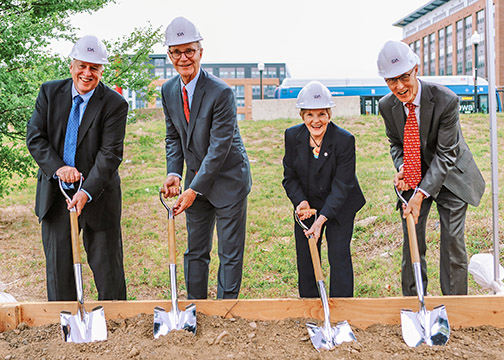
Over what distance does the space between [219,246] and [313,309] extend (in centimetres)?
75

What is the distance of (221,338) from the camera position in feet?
8.30

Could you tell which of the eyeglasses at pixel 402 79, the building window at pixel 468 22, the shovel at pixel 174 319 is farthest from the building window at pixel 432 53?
the shovel at pixel 174 319

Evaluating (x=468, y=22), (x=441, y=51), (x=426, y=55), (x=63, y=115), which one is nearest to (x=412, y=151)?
(x=63, y=115)

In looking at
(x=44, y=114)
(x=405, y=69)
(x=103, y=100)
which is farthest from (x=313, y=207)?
(x=44, y=114)

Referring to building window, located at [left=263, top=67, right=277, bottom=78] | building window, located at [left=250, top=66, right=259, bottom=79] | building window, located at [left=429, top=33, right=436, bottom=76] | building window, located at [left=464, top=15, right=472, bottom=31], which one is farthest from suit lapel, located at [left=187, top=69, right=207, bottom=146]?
building window, located at [left=429, top=33, right=436, bottom=76]

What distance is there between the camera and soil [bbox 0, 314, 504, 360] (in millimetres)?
2369

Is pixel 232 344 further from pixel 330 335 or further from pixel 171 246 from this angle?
pixel 171 246

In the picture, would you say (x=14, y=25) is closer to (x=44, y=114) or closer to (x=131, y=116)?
(x=131, y=116)

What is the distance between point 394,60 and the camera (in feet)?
9.46

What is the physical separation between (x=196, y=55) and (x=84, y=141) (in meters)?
0.85

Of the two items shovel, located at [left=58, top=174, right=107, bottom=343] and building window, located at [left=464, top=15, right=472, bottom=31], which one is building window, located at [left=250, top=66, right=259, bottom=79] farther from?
shovel, located at [left=58, top=174, right=107, bottom=343]

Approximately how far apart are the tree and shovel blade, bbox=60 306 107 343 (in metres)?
3.27

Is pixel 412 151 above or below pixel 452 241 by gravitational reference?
above

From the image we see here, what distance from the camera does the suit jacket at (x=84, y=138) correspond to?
3059mm
